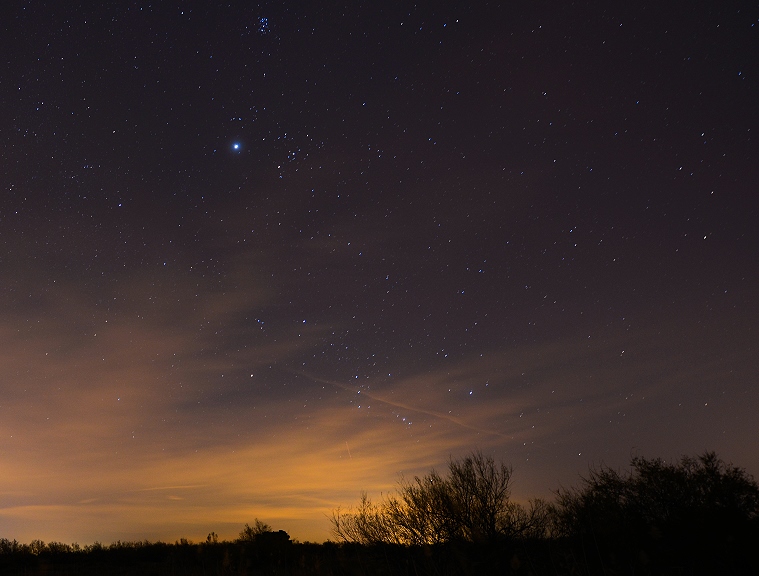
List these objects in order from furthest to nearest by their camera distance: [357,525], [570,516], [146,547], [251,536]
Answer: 1. [251,536]
2. [146,547]
3. [570,516]
4. [357,525]

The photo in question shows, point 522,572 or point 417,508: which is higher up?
point 417,508

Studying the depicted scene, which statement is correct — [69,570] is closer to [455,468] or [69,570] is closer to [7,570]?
[7,570]

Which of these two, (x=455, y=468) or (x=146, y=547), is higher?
(x=455, y=468)

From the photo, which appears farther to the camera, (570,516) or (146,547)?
(146,547)

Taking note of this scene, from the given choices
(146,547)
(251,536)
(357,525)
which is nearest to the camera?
(357,525)

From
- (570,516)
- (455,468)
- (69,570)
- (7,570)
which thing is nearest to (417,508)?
(455,468)

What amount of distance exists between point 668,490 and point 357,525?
12.9m

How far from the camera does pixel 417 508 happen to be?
17578 mm

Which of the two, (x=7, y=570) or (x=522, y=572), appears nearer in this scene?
(x=522, y=572)

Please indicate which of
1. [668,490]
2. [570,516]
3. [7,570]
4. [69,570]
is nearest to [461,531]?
[570,516]

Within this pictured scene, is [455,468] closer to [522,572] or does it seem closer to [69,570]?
[522,572]

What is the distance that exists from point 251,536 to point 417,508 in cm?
1593

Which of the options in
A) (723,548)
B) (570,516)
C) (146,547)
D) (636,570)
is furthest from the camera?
(146,547)

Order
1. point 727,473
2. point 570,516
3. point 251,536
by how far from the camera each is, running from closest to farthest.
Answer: point 570,516 → point 727,473 → point 251,536
